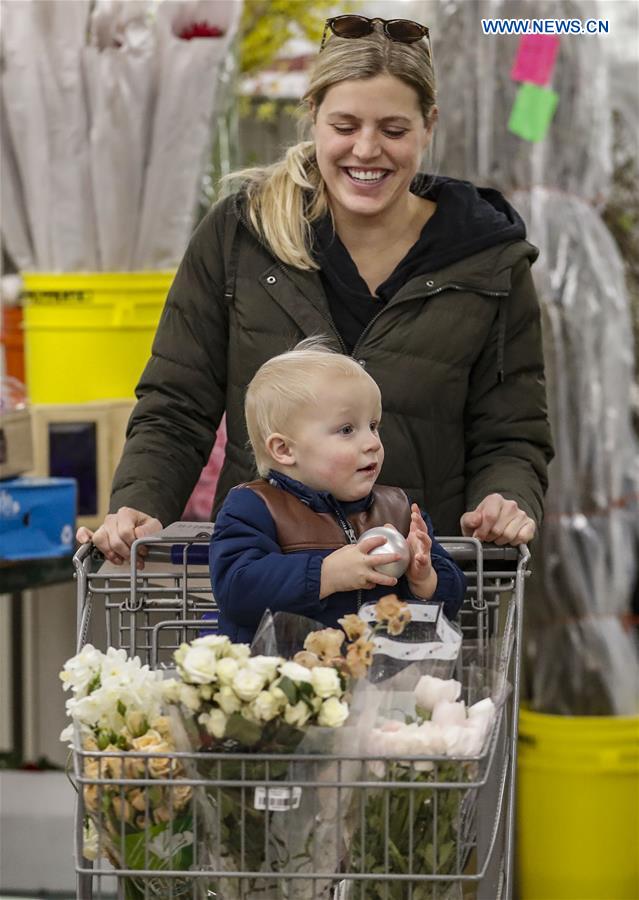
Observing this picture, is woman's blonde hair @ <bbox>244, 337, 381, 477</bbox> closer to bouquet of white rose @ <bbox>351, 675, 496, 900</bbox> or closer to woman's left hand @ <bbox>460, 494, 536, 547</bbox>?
woman's left hand @ <bbox>460, 494, 536, 547</bbox>

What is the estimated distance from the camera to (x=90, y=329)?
483 cm

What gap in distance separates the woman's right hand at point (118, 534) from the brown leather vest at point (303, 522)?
0.78ft

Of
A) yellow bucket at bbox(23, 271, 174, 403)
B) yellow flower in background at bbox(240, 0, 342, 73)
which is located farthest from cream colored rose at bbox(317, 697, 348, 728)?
yellow flower in background at bbox(240, 0, 342, 73)

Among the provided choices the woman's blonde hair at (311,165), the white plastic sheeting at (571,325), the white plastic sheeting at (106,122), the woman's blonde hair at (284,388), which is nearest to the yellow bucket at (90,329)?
the white plastic sheeting at (106,122)

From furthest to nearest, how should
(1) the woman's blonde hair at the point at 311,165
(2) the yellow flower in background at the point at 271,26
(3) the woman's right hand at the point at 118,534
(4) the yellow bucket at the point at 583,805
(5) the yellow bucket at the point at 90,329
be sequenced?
(2) the yellow flower in background at the point at 271,26
(4) the yellow bucket at the point at 583,805
(5) the yellow bucket at the point at 90,329
(1) the woman's blonde hair at the point at 311,165
(3) the woman's right hand at the point at 118,534

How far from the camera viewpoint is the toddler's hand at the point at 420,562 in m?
2.29

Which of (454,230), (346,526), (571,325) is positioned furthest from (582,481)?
(346,526)

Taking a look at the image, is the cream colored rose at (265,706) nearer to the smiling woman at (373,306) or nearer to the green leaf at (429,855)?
the green leaf at (429,855)

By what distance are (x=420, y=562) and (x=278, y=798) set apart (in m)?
0.47

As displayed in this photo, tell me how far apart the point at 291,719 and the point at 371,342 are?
1.14 meters

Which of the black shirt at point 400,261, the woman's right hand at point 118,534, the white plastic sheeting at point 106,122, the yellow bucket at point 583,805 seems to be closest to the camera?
the woman's right hand at point 118,534

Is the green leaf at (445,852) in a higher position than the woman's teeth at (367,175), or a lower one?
lower

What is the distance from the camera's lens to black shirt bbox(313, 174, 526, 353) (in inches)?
117

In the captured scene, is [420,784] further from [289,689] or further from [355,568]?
[355,568]
